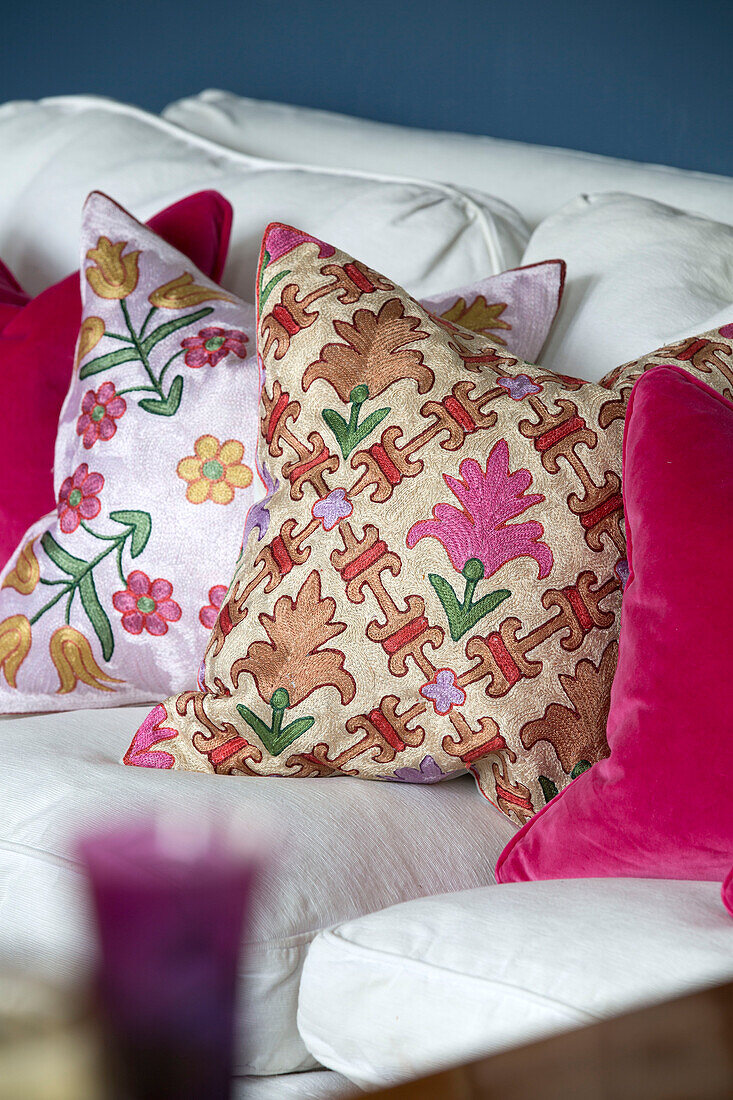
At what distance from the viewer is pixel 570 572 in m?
0.78

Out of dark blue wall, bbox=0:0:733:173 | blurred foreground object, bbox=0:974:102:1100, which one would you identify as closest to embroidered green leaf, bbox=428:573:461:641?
blurred foreground object, bbox=0:974:102:1100

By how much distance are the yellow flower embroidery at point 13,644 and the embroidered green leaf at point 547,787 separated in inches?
21.1

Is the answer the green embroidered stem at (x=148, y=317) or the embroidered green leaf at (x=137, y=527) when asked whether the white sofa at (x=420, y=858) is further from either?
the green embroidered stem at (x=148, y=317)

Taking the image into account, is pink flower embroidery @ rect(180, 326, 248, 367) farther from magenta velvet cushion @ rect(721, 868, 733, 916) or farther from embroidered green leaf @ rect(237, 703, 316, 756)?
magenta velvet cushion @ rect(721, 868, 733, 916)

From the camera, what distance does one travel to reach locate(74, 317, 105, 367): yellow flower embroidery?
1.09 m

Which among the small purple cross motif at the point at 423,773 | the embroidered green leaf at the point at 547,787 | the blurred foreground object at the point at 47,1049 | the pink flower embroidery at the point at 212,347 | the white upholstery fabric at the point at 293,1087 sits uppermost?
the blurred foreground object at the point at 47,1049

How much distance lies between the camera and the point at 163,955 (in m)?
0.26

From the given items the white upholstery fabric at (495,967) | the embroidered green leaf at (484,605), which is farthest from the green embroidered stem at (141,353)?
the white upholstery fabric at (495,967)

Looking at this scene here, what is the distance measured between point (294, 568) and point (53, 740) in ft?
0.82

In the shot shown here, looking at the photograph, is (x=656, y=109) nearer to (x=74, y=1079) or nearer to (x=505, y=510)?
(x=505, y=510)

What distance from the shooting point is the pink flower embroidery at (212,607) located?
0.99 metres

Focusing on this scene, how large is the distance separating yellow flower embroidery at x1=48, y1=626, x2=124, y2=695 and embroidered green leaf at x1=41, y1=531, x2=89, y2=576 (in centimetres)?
6

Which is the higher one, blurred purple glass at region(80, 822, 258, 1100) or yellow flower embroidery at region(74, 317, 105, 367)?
blurred purple glass at region(80, 822, 258, 1100)

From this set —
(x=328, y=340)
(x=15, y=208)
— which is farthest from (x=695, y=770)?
(x=15, y=208)
